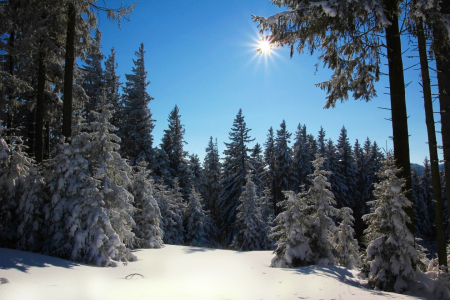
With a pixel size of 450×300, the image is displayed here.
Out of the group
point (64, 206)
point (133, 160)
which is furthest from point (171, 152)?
point (64, 206)

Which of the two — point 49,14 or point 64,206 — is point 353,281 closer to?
point 64,206

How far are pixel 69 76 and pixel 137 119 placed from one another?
19118 mm

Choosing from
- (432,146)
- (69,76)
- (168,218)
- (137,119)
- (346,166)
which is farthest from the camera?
(346,166)

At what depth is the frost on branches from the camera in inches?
235

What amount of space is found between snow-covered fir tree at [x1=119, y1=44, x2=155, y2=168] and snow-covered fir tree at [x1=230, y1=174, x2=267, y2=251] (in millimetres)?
11280

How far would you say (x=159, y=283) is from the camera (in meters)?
5.12

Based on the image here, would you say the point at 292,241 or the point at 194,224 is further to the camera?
the point at 194,224

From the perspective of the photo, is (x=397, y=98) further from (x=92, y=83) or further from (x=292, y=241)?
(x=92, y=83)

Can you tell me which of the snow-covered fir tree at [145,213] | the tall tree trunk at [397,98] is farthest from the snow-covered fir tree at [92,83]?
the tall tree trunk at [397,98]

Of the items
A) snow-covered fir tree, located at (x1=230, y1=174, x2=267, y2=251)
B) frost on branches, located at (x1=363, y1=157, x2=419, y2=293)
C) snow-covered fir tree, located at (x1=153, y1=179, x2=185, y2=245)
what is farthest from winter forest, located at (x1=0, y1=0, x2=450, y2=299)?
snow-covered fir tree, located at (x1=230, y1=174, x2=267, y2=251)

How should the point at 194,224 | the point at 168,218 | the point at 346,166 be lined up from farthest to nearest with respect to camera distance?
1. the point at 346,166
2. the point at 194,224
3. the point at 168,218

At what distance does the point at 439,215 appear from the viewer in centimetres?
778

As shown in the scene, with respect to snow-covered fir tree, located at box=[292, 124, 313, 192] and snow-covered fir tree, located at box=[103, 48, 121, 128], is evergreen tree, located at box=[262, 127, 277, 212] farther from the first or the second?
snow-covered fir tree, located at box=[103, 48, 121, 128]

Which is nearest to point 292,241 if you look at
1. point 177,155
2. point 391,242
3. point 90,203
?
point 391,242
